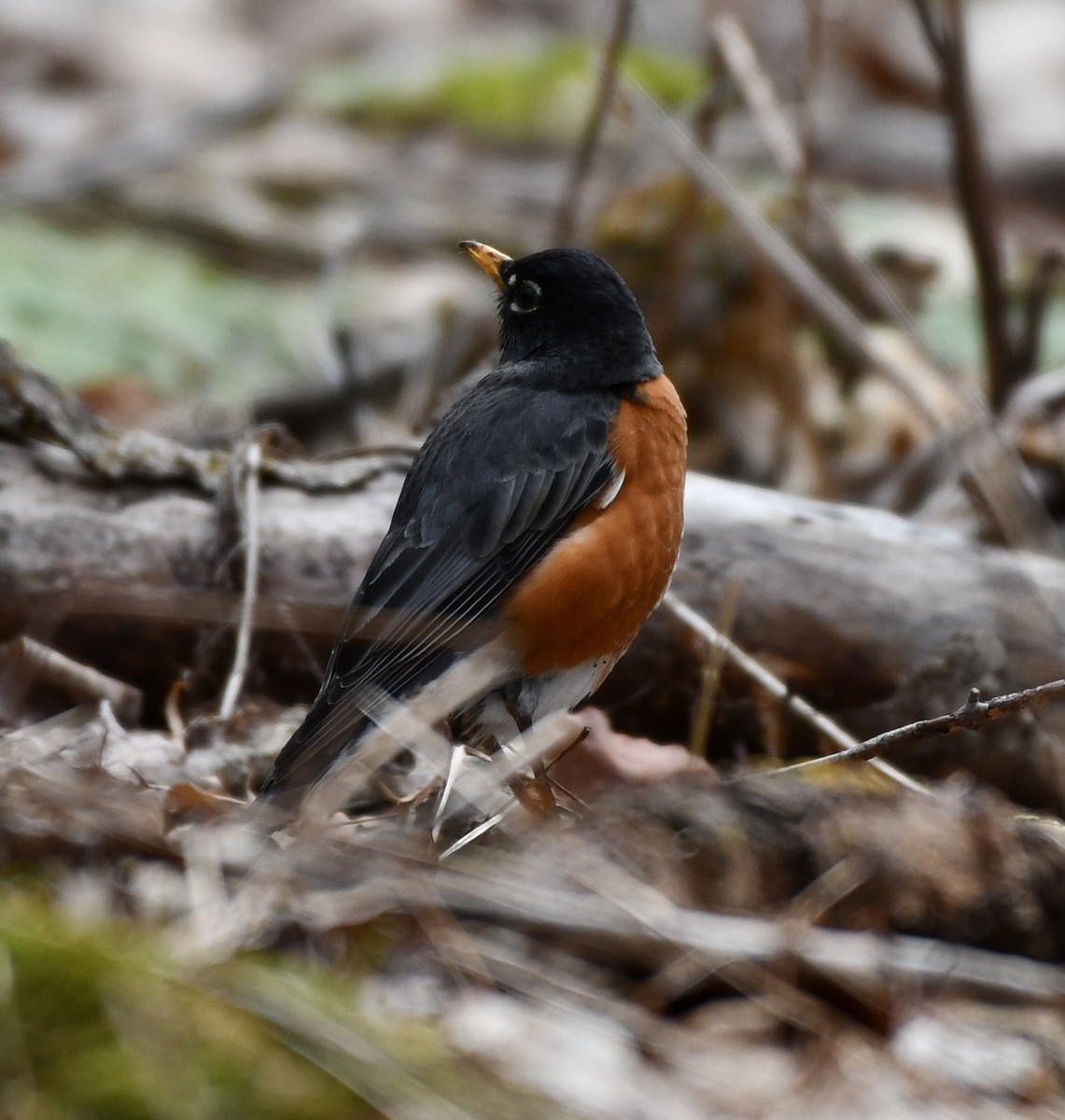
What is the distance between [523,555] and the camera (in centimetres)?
417

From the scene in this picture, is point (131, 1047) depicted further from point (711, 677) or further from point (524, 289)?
point (524, 289)

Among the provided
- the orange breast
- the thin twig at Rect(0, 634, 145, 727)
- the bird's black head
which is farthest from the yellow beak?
the thin twig at Rect(0, 634, 145, 727)

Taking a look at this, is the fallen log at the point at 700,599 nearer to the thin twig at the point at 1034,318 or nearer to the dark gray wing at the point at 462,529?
the dark gray wing at the point at 462,529

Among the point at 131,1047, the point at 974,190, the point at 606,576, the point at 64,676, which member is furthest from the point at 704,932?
the point at 974,190

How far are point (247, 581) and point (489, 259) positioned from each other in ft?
4.69

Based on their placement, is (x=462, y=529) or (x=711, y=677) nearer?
(x=462, y=529)

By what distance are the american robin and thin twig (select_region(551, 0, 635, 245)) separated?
2.09m

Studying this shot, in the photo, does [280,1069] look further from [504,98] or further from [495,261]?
[504,98]

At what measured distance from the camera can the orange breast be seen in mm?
4094

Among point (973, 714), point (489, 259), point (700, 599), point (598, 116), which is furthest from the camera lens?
point (598, 116)

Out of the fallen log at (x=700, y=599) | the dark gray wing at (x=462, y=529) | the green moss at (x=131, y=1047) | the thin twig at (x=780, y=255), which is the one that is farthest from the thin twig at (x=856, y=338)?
the green moss at (x=131, y=1047)

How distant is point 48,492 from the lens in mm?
4504

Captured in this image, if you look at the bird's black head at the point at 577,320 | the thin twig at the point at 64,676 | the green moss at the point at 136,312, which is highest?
the bird's black head at the point at 577,320

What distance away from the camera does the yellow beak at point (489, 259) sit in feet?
→ 16.4
